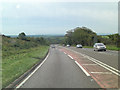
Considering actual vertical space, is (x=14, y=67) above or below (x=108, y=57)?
above

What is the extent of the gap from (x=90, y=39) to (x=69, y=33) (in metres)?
41.9

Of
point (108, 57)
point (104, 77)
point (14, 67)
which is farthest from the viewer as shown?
point (108, 57)

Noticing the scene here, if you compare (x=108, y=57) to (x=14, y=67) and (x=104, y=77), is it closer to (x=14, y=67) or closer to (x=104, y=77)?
(x=14, y=67)

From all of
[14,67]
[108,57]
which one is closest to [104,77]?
[14,67]

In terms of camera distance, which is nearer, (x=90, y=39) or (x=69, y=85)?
(x=69, y=85)

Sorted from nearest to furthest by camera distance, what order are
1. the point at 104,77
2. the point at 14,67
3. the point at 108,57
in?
the point at 104,77
the point at 14,67
the point at 108,57

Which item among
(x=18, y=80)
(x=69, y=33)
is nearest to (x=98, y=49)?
(x=18, y=80)

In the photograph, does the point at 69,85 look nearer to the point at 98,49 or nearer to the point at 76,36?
the point at 98,49

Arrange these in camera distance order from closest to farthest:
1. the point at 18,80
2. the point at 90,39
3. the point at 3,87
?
the point at 3,87 → the point at 18,80 → the point at 90,39

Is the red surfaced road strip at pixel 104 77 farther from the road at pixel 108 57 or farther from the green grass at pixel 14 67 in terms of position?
the green grass at pixel 14 67

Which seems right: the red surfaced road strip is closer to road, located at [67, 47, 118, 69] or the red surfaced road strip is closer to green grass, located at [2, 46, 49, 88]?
road, located at [67, 47, 118, 69]

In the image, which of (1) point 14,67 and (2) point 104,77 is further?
(1) point 14,67

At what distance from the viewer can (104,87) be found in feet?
23.5

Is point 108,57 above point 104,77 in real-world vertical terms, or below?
below
